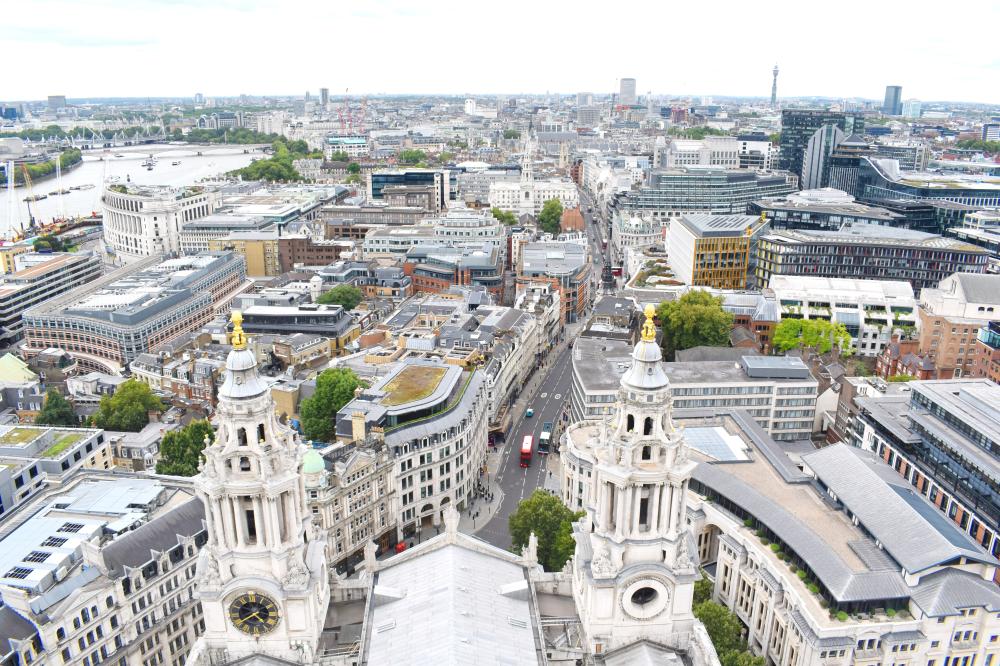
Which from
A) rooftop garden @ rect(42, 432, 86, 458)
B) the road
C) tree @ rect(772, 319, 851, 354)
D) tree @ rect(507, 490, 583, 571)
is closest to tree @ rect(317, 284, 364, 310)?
the road

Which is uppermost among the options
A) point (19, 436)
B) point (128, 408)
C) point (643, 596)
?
point (643, 596)

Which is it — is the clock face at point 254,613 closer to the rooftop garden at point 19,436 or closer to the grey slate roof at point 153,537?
the grey slate roof at point 153,537

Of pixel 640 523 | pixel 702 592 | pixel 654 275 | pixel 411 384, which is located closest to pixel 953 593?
pixel 702 592

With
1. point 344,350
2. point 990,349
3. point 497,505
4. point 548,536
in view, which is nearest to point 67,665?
point 548,536

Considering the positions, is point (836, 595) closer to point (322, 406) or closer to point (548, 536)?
point (548, 536)

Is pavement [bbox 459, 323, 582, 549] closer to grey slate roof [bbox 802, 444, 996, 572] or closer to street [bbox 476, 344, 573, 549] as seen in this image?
street [bbox 476, 344, 573, 549]

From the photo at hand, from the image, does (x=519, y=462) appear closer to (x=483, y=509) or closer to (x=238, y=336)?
(x=483, y=509)
